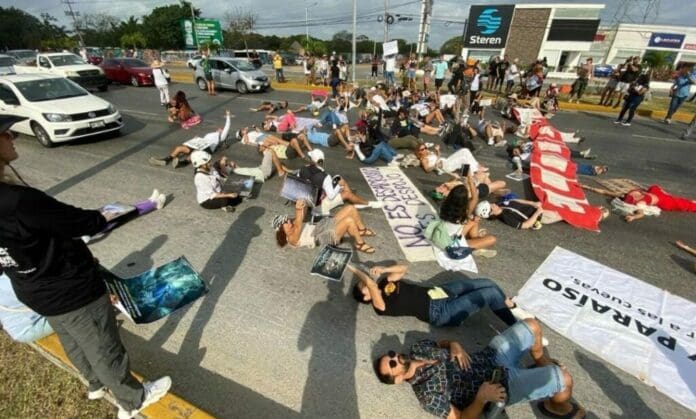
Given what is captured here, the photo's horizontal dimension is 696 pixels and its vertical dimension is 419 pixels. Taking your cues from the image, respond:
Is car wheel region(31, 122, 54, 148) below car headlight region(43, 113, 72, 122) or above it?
below

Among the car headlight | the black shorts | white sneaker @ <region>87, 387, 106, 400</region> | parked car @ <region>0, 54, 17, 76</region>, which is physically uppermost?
parked car @ <region>0, 54, 17, 76</region>

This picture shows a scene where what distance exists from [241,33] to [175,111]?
57.8m

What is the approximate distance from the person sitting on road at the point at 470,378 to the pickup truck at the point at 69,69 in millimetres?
21855

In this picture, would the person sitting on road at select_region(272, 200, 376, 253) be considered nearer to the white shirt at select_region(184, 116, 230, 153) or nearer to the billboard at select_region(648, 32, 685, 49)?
the white shirt at select_region(184, 116, 230, 153)

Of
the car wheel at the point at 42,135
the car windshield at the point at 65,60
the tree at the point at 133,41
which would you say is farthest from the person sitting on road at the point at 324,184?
the tree at the point at 133,41

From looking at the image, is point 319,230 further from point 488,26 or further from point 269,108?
point 488,26

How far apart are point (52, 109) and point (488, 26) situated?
5269cm

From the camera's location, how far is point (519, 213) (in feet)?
18.6

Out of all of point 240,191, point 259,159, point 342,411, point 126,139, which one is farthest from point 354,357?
point 126,139

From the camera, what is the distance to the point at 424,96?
553 inches

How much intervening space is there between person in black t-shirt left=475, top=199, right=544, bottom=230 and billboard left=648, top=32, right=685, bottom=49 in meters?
68.7

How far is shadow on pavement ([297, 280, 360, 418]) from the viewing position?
2.83 metres

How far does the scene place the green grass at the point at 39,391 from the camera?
264cm

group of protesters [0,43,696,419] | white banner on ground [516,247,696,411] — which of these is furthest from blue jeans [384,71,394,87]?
white banner on ground [516,247,696,411]
